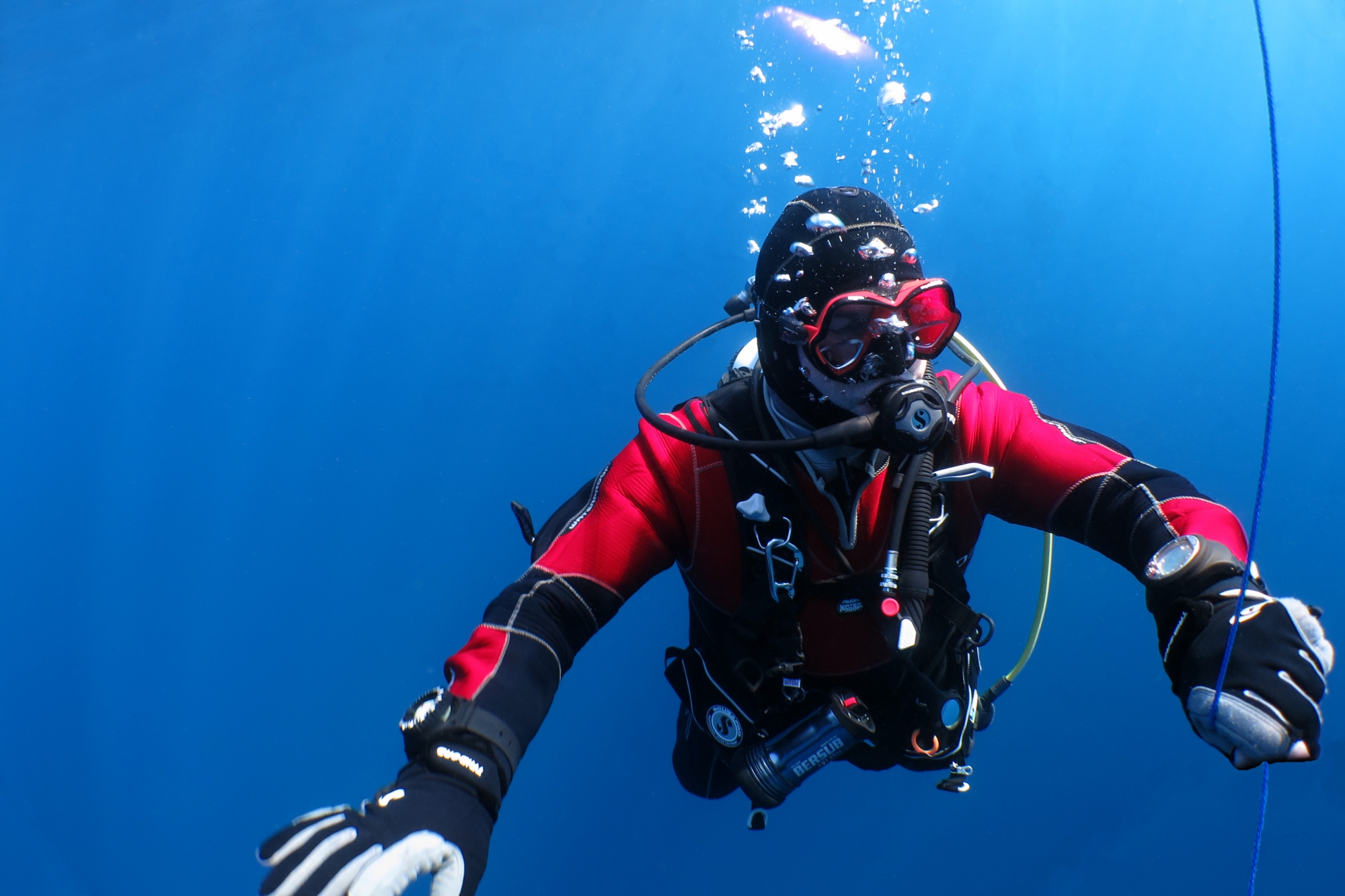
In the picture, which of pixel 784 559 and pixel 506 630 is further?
pixel 784 559

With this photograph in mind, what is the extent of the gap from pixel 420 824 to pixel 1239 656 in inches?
56.6

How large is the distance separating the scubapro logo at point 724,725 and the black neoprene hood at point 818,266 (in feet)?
3.36

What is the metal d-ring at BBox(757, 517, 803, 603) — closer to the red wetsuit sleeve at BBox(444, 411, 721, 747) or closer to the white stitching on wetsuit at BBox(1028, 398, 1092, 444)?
the red wetsuit sleeve at BBox(444, 411, 721, 747)

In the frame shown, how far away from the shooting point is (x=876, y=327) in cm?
157

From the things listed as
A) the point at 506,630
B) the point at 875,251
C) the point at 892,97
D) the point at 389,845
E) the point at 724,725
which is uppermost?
the point at 892,97

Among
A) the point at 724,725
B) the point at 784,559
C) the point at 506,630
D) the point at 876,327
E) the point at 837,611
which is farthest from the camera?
the point at 724,725

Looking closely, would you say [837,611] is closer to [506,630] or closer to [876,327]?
[876,327]

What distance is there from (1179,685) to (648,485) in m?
1.22

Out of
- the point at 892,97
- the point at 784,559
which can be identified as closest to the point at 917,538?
the point at 784,559

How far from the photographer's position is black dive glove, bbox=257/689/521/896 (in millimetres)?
991

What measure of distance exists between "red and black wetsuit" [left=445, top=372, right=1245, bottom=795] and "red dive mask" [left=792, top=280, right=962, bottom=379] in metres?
0.30

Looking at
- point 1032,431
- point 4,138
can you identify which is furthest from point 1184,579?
point 4,138

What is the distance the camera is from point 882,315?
157 centimetres

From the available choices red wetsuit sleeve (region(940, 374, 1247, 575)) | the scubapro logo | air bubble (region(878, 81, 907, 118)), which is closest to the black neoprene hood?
red wetsuit sleeve (region(940, 374, 1247, 575))
